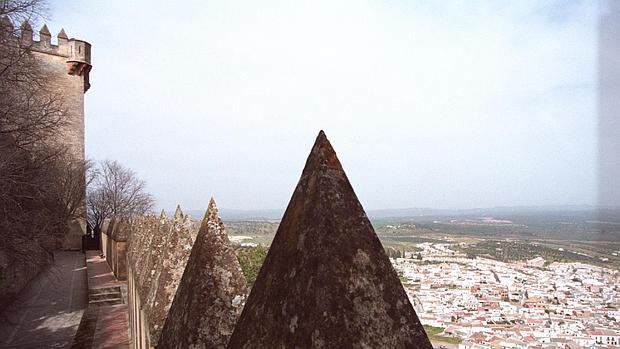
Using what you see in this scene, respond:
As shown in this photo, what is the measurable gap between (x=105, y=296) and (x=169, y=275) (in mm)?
13724

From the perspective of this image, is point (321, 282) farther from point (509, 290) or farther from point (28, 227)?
point (28, 227)

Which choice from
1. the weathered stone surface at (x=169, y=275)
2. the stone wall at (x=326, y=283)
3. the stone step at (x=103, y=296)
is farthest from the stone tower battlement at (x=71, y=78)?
the stone wall at (x=326, y=283)

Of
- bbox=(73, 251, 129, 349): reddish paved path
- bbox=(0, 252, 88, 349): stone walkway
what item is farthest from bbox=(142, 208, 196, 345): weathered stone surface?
bbox=(0, 252, 88, 349): stone walkway

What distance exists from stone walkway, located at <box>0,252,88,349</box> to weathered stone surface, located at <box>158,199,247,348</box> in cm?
1089

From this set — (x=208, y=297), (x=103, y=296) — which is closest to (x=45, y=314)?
(x=103, y=296)

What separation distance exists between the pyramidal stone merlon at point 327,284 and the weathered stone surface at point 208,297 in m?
0.85

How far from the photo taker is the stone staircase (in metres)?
15.9

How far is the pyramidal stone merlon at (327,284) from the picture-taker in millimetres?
1396

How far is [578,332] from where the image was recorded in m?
5.30

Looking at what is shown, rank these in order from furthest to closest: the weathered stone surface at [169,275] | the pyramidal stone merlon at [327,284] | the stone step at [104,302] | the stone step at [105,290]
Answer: the stone step at [105,290]
the stone step at [104,302]
the weathered stone surface at [169,275]
the pyramidal stone merlon at [327,284]

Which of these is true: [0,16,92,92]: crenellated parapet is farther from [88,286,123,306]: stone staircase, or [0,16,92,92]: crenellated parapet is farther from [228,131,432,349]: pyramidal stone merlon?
[228,131,432,349]: pyramidal stone merlon

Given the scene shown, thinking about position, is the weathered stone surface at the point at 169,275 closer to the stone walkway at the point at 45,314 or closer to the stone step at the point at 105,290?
the stone walkway at the point at 45,314

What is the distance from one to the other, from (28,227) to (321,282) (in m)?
12.6

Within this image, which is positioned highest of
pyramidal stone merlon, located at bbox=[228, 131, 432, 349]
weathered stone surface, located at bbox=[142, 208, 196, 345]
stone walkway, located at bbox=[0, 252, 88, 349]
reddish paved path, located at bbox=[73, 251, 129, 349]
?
pyramidal stone merlon, located at bbox=[228, 131, 432, 349]
